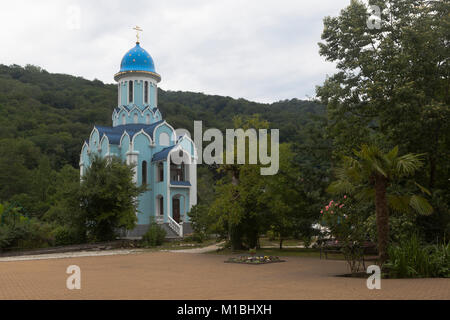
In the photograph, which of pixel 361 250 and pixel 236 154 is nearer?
pixel 361 250

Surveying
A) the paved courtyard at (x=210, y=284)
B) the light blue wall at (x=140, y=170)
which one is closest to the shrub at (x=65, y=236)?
the paved courtyard at (x=210, y=284)

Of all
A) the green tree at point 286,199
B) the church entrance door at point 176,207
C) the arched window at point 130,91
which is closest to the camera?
the green tree at point 286,199

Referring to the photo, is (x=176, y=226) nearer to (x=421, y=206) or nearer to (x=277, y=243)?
(x=277, y=243)

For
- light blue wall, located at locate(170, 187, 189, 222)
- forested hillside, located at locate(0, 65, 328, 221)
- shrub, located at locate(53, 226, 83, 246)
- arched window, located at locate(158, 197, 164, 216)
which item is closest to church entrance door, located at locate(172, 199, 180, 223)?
light blue wall, located at locate(170, 187, 189, 222)

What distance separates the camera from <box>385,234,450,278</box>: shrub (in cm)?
1094

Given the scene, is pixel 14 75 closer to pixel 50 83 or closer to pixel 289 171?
pixel 50 83

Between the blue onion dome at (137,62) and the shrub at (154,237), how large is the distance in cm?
1620

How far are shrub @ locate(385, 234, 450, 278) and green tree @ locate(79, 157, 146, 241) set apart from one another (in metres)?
16.0

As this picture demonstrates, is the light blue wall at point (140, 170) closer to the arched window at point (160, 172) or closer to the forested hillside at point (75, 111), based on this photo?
the arched window at point (160, 172)

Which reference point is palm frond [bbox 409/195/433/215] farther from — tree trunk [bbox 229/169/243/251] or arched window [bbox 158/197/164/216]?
→ arched window [bbox 158/197/164/216]

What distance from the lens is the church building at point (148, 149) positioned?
109 feet

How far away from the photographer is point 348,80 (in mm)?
17938

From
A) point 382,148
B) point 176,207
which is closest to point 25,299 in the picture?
point 382,148
